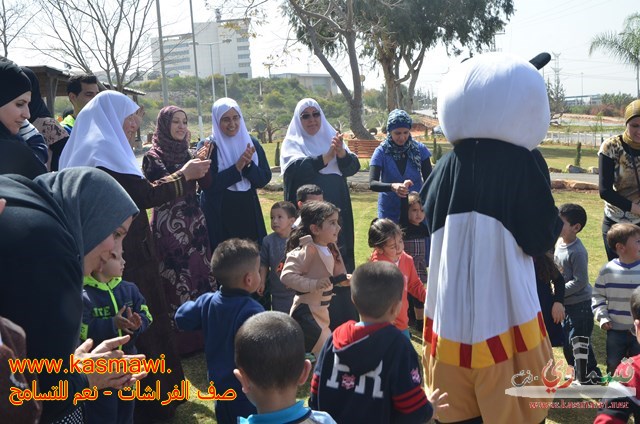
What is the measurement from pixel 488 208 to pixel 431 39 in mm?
29243

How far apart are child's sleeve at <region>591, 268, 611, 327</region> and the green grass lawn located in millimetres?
613

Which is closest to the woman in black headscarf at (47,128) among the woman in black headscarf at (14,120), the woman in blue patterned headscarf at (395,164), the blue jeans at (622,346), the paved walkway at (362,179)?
the woman in black headscarf at (14,120)

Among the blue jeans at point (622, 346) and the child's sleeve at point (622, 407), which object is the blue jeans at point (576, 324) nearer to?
the blue jeans at point (622, 346)

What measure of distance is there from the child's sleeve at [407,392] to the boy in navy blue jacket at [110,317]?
140 cm

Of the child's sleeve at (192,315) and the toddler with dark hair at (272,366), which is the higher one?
the toddler with dark hair at (272,366)

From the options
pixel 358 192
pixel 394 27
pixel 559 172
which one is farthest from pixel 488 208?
pixel 394 27

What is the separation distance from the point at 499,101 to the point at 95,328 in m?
2.22

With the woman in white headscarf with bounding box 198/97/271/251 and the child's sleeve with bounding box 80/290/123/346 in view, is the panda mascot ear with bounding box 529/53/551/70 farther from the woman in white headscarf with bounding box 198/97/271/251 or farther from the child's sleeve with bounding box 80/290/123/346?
the woman in white headscarf with bounding box 198/97/271/251

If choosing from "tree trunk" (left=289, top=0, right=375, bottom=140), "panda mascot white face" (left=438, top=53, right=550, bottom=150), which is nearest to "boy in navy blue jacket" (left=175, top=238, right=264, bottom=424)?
"panda mascot white face" (left=438, top=53, right=550, bottom=150)

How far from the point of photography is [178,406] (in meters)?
4.13

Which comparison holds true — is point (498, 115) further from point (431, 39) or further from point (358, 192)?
point (431, 39)

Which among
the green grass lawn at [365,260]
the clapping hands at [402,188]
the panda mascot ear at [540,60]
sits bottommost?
the green grass lawn at [365,260]

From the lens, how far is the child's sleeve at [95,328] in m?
3.07

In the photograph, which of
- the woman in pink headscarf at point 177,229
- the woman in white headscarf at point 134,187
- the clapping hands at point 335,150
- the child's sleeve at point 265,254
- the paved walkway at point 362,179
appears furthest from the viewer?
the paved walkway at point 362,179
